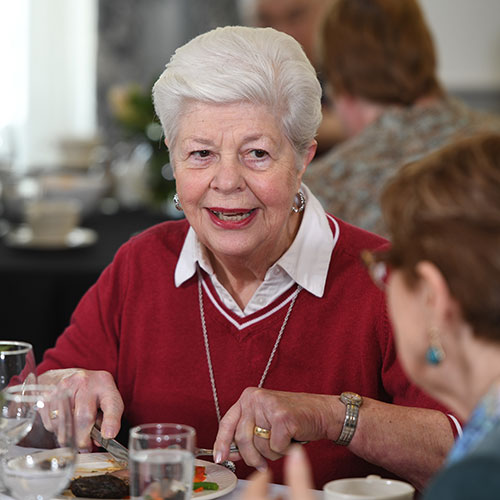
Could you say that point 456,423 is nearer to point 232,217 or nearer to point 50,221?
point 232,217

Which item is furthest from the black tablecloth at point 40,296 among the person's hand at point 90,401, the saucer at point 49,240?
the person's hand at point 90,401

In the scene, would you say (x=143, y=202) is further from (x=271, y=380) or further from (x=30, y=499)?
(x=30, y=499)

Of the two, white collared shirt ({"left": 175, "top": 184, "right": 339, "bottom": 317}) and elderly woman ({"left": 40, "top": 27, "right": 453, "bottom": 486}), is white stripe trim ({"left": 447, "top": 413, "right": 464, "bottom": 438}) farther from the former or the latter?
white collared shirt ({"left": 175, "top": 184, "right": 339, "bottom": 317})

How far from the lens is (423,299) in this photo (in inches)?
40.2

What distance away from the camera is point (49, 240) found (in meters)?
3.35

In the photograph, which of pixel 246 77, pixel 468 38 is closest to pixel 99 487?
pixel 246 77

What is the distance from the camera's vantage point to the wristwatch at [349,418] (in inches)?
59.3

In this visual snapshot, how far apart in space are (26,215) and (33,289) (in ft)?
1.72

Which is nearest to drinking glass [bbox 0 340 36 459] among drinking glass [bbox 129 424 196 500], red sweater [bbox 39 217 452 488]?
drinking glass [bbox 129 424 196 500]

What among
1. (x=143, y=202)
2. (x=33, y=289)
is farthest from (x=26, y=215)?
(x=143, y=202)

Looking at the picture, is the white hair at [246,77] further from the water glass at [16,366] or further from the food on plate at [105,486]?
the food on plate at [105,486]

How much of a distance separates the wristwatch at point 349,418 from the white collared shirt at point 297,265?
0.28 meters

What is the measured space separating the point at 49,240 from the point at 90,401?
6.15 feet

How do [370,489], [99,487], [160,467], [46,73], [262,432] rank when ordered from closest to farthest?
[160,467], [370,489], [99,487], [262,432], [46,73]
